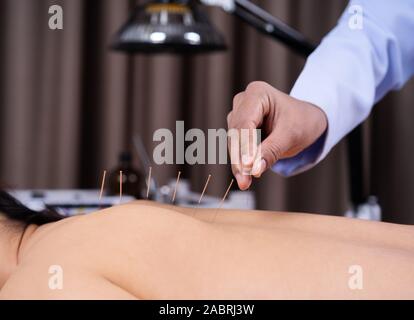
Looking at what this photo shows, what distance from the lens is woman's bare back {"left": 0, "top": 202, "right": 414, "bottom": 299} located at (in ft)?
1.70

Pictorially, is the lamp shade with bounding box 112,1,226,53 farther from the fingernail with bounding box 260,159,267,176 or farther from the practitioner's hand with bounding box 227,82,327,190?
the fingernail with bounding box 260,159,267,176

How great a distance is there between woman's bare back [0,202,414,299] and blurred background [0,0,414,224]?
4.56ft

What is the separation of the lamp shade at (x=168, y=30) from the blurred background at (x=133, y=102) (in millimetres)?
469

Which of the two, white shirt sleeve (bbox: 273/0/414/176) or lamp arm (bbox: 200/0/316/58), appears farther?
lamp arm (bbox: 200/0/316/58)

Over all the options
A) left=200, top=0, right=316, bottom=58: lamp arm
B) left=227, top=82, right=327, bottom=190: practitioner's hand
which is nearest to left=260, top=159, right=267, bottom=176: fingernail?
left=227, top=82, right=327, bottom=190: practitioner's hand

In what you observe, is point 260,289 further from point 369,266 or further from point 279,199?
point 279,199

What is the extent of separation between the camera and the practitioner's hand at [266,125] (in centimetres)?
58

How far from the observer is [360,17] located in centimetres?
102

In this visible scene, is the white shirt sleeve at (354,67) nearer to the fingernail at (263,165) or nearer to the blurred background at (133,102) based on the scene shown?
the fingernail at (263,165)

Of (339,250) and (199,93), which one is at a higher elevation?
(199,93)

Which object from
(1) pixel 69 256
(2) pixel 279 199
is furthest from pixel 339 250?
(2) pixel 279 199

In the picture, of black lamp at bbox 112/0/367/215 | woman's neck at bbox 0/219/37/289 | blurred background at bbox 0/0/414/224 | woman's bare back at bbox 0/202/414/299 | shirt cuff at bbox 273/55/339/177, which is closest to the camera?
woman's bare back at bbox 0/202/414/299

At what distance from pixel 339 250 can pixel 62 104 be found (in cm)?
150

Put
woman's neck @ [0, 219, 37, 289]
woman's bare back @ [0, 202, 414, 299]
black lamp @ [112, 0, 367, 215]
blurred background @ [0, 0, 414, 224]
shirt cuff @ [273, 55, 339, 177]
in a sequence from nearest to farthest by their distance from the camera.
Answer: woman's bare back @ [0, 202, 414, 299]
woman's neck @ [0, 219, 37, 289]
shirt cuff @ [273, 55, 339, 177]
black lamp @ [112, 0, 367, 215]
blurred background @ [0, 0, 414, 224]
